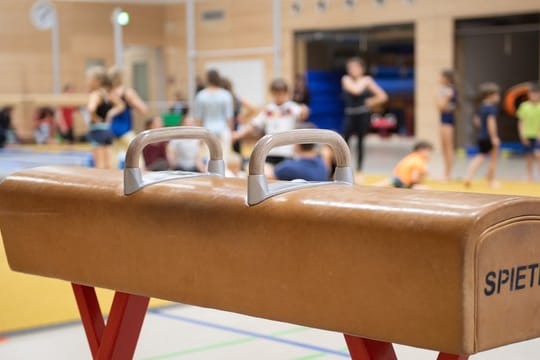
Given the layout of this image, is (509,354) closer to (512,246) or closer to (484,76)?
(512,246)

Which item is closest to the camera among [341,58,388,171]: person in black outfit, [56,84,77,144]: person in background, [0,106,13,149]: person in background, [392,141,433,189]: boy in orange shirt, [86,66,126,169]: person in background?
[392,141,433,189]: boy in orange shirt

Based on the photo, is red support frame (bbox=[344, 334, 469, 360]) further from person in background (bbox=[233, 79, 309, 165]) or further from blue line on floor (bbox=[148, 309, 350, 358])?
person in background (bbox=[233, 79, 309, 165])

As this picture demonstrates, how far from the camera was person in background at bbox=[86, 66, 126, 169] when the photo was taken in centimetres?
1073

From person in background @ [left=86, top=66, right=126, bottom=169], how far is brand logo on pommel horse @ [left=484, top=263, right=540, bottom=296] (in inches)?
353

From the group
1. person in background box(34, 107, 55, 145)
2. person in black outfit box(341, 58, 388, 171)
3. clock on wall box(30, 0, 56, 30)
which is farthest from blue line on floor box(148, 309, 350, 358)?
person in background box(34, 107, 55, 145)

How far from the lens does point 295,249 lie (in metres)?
2.37

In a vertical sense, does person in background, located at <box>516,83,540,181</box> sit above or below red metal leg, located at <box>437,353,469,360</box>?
above

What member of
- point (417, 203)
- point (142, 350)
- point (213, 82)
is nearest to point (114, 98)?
point (213, 82)

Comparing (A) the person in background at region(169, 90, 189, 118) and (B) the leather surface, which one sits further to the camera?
(A) the person in background at region(169, 90, 189, 118)

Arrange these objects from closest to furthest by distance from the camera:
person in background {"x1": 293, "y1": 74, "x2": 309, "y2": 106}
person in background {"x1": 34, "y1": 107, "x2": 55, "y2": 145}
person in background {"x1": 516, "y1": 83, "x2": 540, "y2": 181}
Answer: person in background {"x1": 516, "y1": 83, "x2": 540, "y2": 181} < person in background {"x1": 293, "y1": 74, "x2": 309, "y2": 106} < person in background {"x1": 34, "y1": 107, "x2": 55, "y2": 145}

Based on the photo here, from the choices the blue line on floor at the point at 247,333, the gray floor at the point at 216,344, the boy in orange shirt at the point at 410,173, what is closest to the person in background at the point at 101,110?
the boy in orange shirt at the point at 410,173

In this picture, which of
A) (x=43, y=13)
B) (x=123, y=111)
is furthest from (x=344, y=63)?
(x=123, y=111)

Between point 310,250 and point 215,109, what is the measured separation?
26.8ft

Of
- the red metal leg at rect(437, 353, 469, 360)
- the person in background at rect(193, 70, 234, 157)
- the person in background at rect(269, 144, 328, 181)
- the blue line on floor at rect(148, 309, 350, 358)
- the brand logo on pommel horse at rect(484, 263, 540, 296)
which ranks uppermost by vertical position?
the person in background at rect(193, 70, 234, 157)
